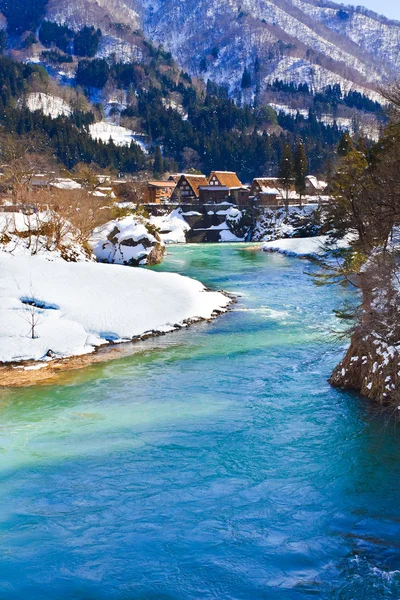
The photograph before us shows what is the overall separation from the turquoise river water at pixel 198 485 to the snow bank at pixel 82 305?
286 cm

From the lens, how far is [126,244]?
4222 cm

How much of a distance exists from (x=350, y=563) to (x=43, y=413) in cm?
803

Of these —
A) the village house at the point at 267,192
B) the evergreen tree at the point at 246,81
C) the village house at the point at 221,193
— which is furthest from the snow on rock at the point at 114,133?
the evergreen tree at the point at 246,81

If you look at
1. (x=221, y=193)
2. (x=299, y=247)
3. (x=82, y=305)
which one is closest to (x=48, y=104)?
(x=221, y=193)

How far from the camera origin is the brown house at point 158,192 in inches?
3076

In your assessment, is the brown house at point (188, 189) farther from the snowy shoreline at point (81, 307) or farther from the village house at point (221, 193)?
the snowy shoreline at point (81, 307)

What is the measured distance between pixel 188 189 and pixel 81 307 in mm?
57960

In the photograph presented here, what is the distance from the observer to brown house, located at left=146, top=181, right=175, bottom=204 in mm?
78125

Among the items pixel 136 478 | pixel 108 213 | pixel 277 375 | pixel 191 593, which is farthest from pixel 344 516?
pixel 108 213

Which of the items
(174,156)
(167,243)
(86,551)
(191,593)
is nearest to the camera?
(191,593)

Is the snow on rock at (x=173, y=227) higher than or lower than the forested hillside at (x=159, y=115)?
lower

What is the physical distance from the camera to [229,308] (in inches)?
965

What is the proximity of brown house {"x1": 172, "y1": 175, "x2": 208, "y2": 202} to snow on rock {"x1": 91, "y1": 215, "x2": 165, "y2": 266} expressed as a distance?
110ft

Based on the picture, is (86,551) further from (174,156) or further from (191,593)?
(174,156)
